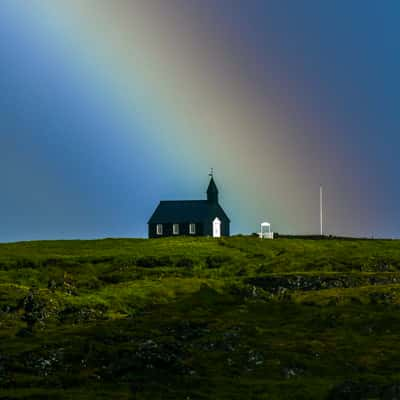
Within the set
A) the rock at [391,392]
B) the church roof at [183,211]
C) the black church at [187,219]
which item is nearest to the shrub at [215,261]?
the black church at [187,219]

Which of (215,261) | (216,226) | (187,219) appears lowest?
(215,261)

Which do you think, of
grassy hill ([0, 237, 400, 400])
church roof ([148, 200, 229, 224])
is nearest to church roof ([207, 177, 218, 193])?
church roof ([148, 200, 229, 224])

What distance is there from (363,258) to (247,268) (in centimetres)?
1508

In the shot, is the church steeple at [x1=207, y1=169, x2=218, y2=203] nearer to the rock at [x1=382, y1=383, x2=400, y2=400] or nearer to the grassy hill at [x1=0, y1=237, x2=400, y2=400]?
the grassy hill at [x1=0, y1=237, x2=400, y2=400]

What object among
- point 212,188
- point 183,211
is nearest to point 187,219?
point 183,211

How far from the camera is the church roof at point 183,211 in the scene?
174 metres

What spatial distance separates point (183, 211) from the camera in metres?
175

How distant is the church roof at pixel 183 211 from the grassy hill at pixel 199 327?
56.5 meters

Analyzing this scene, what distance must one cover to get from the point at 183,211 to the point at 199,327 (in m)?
113

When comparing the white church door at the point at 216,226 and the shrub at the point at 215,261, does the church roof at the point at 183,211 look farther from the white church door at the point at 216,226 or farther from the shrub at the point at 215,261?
the shrub at the point at 215,261

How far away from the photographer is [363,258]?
108m

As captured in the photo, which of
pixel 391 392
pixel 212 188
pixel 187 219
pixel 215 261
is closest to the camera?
pixel 391 392

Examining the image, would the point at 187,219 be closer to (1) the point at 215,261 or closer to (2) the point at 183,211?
(2) the point at 183,211

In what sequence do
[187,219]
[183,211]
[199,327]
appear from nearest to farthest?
1. [199,327]
2. [187,219]
3. [183,211]
